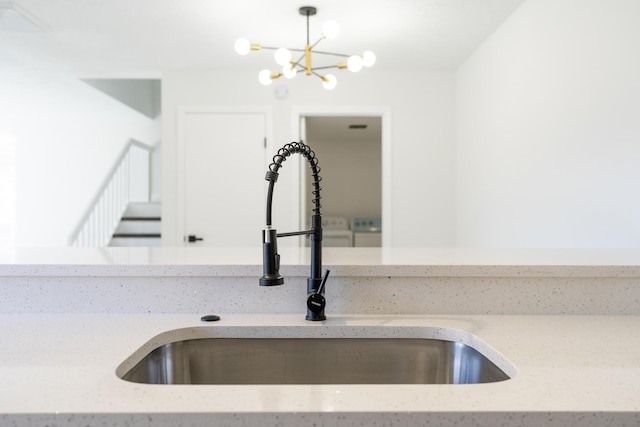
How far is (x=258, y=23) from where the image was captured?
3.38 meters

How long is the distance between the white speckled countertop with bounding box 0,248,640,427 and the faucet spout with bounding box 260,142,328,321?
0.17ft

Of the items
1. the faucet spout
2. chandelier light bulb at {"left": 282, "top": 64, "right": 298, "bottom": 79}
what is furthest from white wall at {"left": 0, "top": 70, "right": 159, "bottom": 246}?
the faucet spout

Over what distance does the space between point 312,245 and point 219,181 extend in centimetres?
360

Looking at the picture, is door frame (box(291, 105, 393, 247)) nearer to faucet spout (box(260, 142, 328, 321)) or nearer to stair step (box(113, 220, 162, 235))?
stair step (box(113, 220, 162, 235))

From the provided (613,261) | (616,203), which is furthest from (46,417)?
(616,203)

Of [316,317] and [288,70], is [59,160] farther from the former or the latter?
[316,317]

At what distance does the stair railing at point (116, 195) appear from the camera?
544cm

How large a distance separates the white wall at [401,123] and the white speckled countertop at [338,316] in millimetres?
3182

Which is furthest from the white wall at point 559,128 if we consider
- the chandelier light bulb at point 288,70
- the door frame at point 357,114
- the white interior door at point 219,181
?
the white interior door at point 219,181

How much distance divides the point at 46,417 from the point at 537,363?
2.16ft

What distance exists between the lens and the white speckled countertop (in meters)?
0.66

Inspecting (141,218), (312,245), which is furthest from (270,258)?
(141,218)

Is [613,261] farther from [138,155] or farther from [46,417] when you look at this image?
[138,155]

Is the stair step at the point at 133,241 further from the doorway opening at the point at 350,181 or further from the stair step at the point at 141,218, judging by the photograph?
the doorway opening at the point at 350,181
